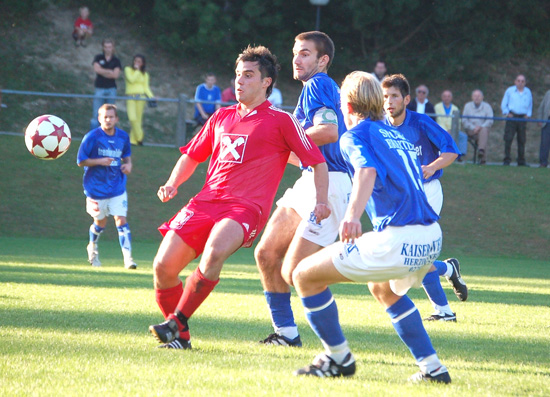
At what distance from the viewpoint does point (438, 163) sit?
7914 mm

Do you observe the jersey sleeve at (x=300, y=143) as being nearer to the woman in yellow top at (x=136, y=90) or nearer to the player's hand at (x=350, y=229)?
the player's hand at (x=350, y=229)

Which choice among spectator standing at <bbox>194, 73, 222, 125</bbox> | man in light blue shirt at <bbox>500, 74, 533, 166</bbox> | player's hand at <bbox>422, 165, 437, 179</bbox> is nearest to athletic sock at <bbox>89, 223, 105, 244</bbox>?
player's hand at <bbox>422, 165, 437, 179</bbox>

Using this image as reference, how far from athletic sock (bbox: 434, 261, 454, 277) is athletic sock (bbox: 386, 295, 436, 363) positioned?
3.46 m

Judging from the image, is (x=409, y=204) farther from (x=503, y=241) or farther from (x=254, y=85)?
(x=503, y=241)

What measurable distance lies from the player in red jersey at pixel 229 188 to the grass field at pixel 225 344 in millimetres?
425

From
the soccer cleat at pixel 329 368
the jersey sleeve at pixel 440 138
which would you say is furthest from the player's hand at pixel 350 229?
the jersey sleeve at pixel 440 138

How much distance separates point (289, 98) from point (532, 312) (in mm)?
23151

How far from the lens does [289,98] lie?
31125mm

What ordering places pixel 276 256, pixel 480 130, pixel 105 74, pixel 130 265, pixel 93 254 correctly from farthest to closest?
pixel 480 130 < pixel 105 74 < pixel 93 254 < pixel 130 265 < pixel 276 256

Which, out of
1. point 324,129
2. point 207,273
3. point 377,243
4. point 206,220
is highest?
point 324,129

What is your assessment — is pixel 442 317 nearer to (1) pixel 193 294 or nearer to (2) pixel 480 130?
(1) pixel 193 294

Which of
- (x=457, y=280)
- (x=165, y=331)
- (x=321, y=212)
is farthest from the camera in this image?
(x=457, y=280)

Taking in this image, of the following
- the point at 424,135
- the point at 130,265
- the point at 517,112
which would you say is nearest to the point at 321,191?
the point at 424,135

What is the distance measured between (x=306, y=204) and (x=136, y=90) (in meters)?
14.7
